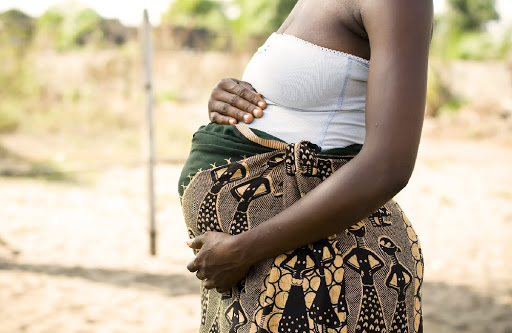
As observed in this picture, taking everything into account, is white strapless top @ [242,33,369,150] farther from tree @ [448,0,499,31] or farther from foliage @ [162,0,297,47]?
tree @ [448,0,499,31]

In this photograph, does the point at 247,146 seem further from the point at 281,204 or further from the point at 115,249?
the point at 115,249

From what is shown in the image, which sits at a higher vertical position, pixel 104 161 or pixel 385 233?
pixel 104 161

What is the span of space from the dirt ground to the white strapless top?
9.99 ft

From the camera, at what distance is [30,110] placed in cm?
1095

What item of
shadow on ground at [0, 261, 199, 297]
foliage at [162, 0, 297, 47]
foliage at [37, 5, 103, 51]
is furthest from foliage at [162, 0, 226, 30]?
shadow on ground at [0, 261, 199, 297]

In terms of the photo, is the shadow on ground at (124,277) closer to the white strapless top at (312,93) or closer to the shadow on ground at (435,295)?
the shadow on ground at (435,295)

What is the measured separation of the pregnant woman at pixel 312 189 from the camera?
3.47ft

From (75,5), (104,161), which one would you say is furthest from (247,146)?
(75,5)

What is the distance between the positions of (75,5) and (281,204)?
18088mm

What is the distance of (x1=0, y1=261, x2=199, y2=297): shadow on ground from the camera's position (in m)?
4.70

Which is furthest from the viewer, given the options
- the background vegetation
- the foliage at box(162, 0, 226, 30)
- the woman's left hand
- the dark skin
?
the foliage at box(162, 0, 226, 30)

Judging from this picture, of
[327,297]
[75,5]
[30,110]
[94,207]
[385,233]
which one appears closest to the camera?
[327,297]

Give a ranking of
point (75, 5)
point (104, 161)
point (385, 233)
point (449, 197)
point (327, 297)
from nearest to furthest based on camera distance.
A: 1. point (327, 297)
2. point (385, 233)
3. point (449, 197)
4. point (104, 161)
5. point (75, 5)

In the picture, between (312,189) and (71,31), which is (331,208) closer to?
(312,189)
